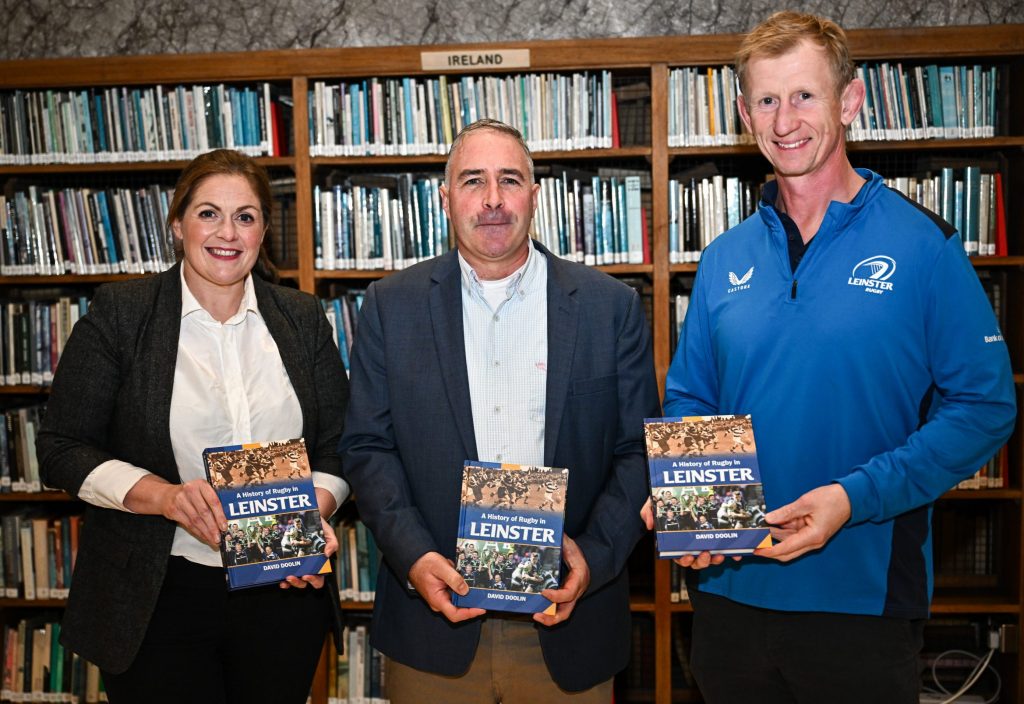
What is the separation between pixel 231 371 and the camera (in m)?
2.18

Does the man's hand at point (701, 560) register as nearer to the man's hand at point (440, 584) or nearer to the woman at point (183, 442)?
the man's hand at point (440, 584)

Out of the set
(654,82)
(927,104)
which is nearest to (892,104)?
(927,104)

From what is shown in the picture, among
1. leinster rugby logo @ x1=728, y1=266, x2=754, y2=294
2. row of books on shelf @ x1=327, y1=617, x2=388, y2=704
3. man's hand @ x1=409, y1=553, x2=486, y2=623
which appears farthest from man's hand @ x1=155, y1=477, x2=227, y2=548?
row of books on shelf @ x1=327, y1=617, x2=388, y2=704

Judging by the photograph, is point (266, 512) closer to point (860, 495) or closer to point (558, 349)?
point (558, 349)

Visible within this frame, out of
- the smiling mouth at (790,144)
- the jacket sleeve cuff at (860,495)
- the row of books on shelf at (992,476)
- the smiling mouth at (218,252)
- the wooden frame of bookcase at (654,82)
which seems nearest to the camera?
the jacket sleeve cuff at (860,495)

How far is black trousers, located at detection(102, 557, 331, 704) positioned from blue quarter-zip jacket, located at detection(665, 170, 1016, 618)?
1.03m

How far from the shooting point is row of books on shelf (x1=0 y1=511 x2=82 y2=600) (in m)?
3.78

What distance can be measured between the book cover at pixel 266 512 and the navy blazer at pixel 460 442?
5.3 inches

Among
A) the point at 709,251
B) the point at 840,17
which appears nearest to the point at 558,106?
the point at 840,17

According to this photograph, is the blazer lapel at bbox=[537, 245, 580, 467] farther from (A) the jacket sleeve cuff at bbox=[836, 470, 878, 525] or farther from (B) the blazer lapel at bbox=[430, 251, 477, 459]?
(A) the jacket sleeve cuff at bbox=[836, 470, 878, 525]

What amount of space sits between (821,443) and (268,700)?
141cm

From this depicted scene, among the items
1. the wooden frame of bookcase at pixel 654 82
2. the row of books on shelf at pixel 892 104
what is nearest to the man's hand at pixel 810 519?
the wooden frame of bookcase at pixel 654 82

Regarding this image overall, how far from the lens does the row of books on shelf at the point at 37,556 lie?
3783mm

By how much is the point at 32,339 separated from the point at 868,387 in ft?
11.2
